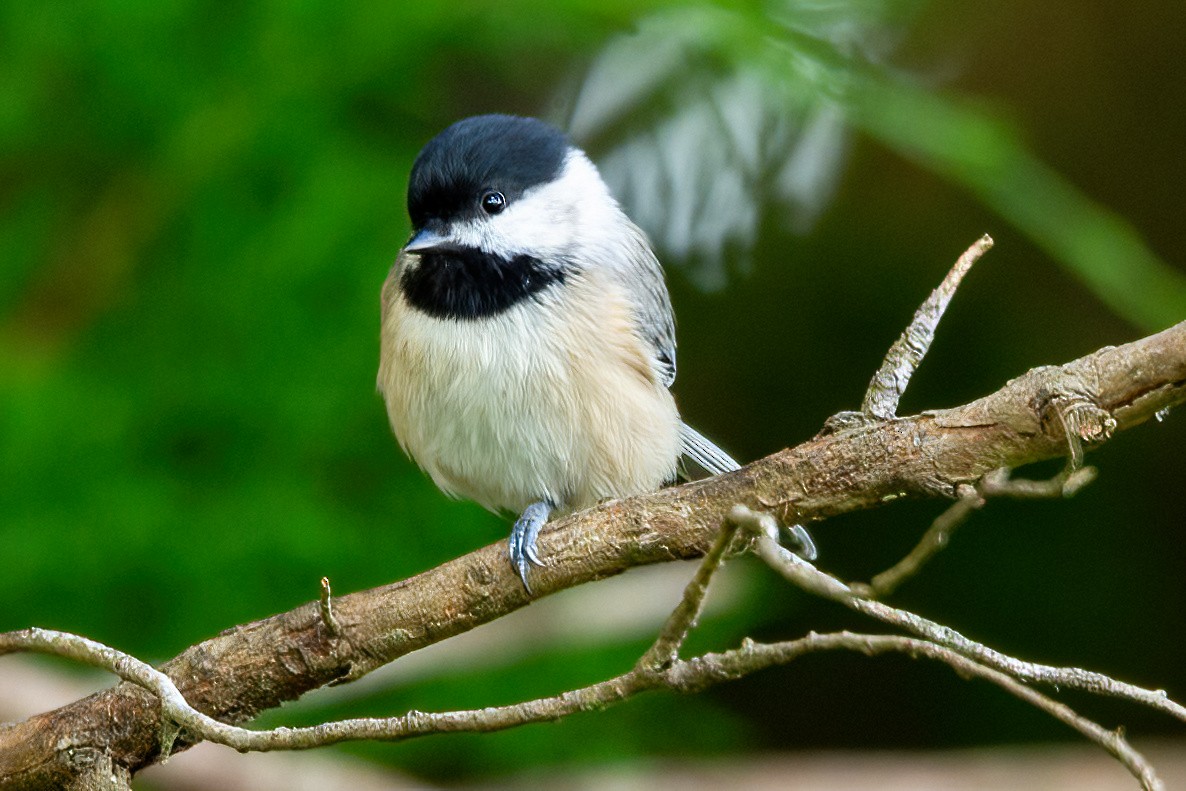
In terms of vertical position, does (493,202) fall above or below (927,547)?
above

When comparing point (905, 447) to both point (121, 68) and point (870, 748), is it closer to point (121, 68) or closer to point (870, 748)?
point (121, 68)

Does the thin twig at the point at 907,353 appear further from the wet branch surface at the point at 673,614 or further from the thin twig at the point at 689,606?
the thin twig at the point at 689,606

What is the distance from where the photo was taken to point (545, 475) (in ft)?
6.84

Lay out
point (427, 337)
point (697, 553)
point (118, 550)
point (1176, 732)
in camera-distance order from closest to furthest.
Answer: point (697, 553), point (427, 337), point (118, 550), point (1176, 732)

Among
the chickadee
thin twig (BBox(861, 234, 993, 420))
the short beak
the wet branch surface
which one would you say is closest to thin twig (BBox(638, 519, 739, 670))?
the wet branch surface

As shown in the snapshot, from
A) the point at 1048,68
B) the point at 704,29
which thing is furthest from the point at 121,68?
the point at 1048,68

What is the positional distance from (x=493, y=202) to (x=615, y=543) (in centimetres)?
78

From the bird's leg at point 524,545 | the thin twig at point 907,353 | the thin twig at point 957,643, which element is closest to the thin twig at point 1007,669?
the thin twig at point 957,643

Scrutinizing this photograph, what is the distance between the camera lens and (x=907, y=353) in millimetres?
1392

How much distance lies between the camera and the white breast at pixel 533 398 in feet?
6.49

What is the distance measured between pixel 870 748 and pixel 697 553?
2.27 m

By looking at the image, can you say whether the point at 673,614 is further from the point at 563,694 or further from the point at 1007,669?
the point at 1007,669

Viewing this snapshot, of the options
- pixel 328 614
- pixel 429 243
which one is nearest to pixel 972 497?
pixel 328 614

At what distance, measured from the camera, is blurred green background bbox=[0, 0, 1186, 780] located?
2463 millimetres
